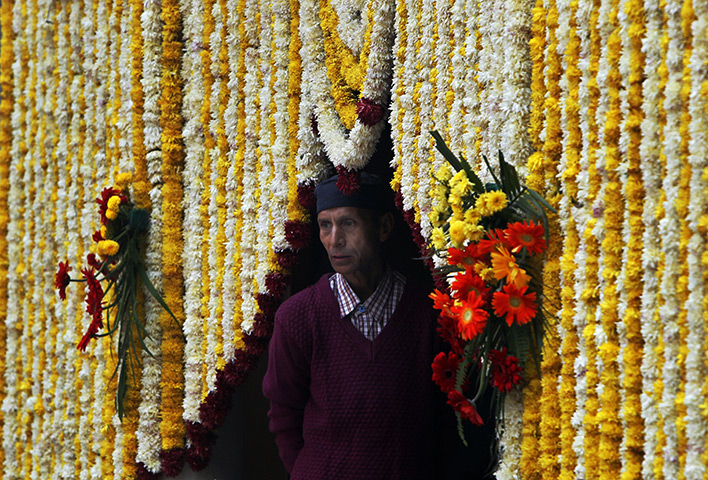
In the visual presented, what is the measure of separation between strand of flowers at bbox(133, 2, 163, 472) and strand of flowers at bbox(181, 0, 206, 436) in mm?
108

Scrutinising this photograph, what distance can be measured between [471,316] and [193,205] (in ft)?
4.96

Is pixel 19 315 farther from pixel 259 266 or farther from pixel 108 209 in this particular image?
pixel 259 266

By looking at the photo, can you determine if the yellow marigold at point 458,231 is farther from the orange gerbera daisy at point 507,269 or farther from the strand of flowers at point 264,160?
the strand of flowers at point 264,160

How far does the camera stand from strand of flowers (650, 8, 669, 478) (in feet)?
6.28

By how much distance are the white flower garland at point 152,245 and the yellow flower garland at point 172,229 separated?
0.03m

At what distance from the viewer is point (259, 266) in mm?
3082

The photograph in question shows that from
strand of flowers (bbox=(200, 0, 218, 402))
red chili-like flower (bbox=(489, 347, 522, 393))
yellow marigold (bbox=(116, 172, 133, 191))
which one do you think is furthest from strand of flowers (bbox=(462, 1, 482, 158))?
yellow marigold (bbox=(116, 172, 133, 191))

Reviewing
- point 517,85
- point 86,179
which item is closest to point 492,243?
point 517,85

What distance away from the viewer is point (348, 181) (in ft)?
9.02

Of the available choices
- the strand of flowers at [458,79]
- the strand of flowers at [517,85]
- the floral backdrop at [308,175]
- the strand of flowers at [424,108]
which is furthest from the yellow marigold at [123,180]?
the strand of flowers at [517,85]

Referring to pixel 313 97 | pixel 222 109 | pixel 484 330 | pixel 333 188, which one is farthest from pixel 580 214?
pixel 222 109

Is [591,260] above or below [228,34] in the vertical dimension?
below

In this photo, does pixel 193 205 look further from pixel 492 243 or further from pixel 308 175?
pixel 492 243

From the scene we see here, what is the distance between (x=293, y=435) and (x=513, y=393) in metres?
0.83
